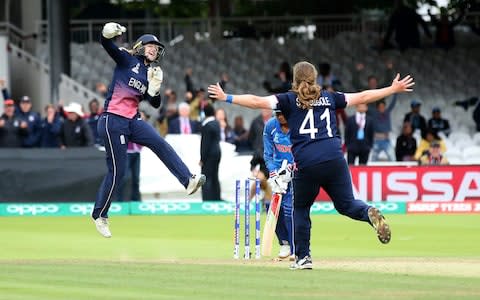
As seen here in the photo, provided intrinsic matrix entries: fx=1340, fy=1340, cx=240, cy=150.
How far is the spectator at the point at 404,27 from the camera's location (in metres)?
33.4

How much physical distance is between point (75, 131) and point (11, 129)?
1268 millimetres

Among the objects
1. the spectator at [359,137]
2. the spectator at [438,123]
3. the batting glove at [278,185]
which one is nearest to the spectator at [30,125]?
the spectator at [359,137]

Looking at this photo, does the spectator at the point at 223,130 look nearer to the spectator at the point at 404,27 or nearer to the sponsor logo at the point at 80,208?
the sponsor logo at the point at 80,208

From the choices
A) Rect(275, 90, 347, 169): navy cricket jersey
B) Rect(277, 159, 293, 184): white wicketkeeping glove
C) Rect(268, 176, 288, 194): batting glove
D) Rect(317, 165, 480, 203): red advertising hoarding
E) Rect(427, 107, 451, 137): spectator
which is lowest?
Rect(317, 165, 480, 203): red advertising hoarding

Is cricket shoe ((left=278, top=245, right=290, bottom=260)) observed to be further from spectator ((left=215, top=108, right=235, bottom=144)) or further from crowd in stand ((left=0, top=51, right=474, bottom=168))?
spectator ((left=215, top=108, right=235, bottom=144))

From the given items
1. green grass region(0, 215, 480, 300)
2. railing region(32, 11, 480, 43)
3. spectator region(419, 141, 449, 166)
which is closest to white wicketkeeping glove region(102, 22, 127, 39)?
green grass region(0, 215, 480, 300)

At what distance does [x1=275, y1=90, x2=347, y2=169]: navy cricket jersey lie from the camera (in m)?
12.6

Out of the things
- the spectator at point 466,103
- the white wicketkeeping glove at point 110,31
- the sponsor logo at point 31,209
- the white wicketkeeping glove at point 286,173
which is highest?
the white wicketkeeping glove at point 110,31

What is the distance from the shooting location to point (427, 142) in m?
28.2

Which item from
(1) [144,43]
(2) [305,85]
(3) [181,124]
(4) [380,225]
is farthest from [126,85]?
(3) [181,124]

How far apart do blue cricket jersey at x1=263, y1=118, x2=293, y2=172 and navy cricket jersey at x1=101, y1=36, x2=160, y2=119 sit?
53.0 inches

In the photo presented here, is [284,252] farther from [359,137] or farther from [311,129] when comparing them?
[359,137]

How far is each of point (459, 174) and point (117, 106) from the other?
11.2m

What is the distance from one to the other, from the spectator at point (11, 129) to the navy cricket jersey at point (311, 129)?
45.3 ft
